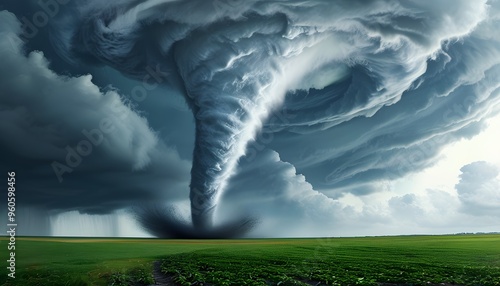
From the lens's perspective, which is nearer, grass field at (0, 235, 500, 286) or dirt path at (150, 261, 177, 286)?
dirt path at (150, 261, 177, 286)

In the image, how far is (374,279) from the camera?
24562 millimetres

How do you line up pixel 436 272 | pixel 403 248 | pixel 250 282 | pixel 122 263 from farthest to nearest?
pixel 403 248 < pixel 122 263 < pixel 436 272 < pixel 250 282

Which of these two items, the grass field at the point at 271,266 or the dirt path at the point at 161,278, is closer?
the dirt path at the point at 161,278

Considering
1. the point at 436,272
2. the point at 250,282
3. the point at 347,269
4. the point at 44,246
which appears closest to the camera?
the point at 250,282

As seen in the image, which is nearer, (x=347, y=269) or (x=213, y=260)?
(x=347, y=269)

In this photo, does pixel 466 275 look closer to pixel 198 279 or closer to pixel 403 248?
pixel 403 248

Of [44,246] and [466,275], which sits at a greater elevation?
[44,246]

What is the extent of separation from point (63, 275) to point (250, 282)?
13434mm

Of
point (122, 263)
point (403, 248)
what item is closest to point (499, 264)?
point (403, 248)

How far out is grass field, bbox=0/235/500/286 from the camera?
24781mm

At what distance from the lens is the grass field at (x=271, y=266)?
2478cm

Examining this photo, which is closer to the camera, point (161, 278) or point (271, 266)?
point (161, 278)

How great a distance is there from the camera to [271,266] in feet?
97.5

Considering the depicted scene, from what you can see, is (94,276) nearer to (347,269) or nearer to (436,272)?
(347,269)
